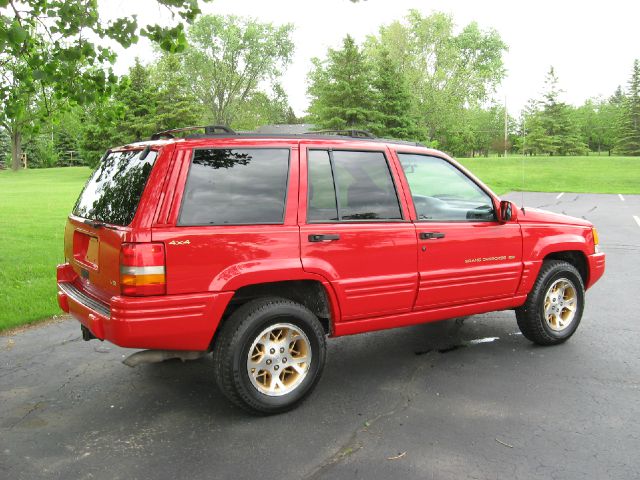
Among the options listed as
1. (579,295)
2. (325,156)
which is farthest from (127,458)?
(579,295)

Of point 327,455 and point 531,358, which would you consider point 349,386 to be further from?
point 531,358

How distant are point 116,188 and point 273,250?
3.86ft

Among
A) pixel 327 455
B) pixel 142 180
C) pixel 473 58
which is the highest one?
pixel 473 58

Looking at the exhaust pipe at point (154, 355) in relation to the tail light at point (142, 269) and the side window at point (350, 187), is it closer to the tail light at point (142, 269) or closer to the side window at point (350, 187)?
the tail light at point (142, 269)

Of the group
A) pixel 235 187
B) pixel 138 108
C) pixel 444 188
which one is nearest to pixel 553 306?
pixel 444 188

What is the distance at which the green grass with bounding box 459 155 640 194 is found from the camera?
103 ft

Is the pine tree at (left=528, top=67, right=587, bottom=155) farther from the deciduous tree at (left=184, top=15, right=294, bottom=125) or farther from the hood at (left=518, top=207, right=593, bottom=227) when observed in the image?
the hood at (left=518, top=207, right=593, bottom=227)

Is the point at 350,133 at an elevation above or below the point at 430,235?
above

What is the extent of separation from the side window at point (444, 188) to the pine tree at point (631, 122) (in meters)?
67.7

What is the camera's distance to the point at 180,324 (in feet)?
11.5

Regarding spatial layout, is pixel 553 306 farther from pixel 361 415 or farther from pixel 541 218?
pixel 361 415

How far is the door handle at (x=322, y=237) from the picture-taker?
A: 3896 mm

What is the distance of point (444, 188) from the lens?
506 cm

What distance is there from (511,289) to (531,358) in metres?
0.62
